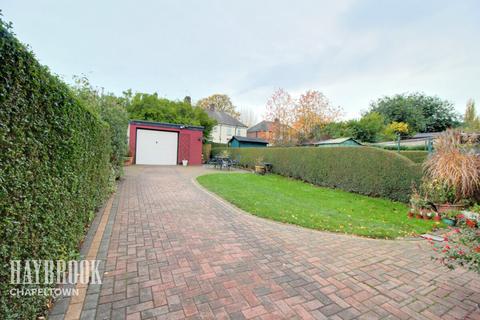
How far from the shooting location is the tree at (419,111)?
88.7 feet

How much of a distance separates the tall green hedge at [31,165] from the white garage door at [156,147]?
14.6 m

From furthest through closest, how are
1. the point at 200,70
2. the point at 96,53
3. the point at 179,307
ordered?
the point at 200,70, the point at 96,53, the point at 179,307

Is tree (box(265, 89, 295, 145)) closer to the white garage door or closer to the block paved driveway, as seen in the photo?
the white garage door

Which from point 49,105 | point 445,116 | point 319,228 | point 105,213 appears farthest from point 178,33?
point 445,116

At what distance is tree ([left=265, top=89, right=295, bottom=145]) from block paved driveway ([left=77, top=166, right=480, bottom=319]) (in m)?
17.0

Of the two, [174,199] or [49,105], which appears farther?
[174,199]

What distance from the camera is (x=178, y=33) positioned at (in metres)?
9.06

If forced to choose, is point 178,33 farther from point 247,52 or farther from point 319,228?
point 319,228

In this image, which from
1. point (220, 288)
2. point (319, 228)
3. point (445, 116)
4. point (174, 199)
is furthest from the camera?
point (445, 116)

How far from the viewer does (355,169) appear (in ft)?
26.8

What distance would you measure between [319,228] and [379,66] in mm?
9969

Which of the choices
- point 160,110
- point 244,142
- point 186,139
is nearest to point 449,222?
point 186,139

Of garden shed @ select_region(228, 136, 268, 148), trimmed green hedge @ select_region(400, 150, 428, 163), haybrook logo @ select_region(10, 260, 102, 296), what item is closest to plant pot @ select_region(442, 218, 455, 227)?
trimmed green hedge @ select_region(400, 150, 428, 163)

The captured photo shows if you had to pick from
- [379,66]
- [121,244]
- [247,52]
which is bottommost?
[121,244]
